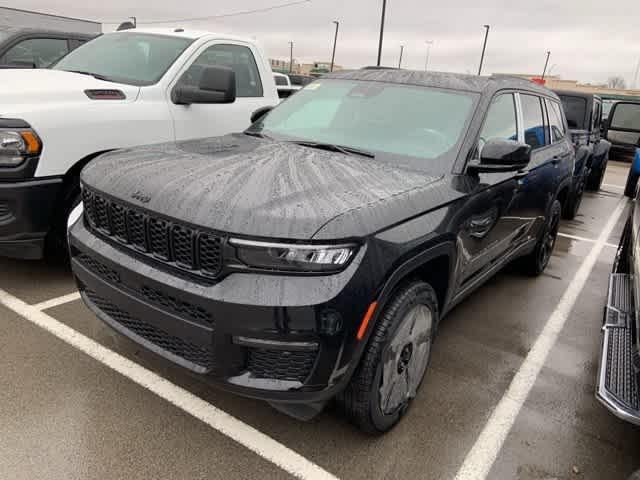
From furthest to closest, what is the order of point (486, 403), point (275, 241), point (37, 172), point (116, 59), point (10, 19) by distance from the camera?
point (10, 19), point (116, 59), point (37, 172), point (486, 403), point (275, 241)

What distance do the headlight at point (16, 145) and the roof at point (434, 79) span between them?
215cm

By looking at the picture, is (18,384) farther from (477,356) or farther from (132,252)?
(477,356)

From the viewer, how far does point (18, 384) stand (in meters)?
2.72

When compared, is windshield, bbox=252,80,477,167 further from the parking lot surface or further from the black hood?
the parking lot surface

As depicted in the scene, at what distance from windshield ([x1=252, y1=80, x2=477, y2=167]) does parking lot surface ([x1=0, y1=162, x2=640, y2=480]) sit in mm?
1455

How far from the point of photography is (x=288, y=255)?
194 cm

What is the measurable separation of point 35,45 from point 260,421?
6405 millimetres

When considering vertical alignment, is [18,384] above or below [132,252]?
below

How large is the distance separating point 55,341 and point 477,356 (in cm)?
280

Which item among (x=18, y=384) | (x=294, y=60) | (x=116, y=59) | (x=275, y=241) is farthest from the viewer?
(x=294, y=60)

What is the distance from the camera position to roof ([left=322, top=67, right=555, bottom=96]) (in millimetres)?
3270

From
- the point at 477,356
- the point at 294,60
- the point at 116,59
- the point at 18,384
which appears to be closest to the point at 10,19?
the point at 116,59

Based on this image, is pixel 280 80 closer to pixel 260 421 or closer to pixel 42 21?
pixel 260 421

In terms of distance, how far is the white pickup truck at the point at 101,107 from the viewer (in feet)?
11.2
